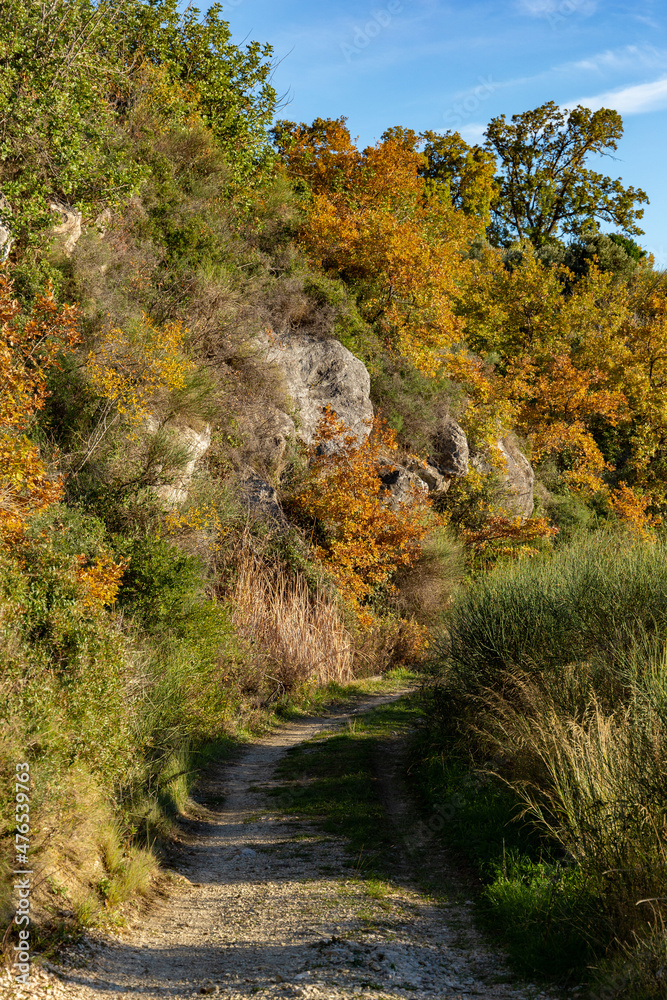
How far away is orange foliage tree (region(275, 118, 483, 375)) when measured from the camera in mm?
22812

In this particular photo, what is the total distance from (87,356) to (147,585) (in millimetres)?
4044

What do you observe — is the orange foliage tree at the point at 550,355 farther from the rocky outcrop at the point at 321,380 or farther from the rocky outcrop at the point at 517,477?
the rocky outcrop at the point at 321,380

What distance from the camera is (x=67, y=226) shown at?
12.5 metres

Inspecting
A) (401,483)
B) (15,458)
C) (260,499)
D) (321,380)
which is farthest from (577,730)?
(321,380)

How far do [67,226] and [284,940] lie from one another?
11.5 meters

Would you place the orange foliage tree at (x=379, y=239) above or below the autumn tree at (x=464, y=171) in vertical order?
below

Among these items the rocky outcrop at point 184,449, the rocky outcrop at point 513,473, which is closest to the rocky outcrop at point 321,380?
the rocky outcrop at point 184,449

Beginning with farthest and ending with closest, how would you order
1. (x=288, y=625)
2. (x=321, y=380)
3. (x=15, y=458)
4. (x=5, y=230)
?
(x=321, y=380), (x=288, y=625), (x=5, y=230), (x=15, y=458)

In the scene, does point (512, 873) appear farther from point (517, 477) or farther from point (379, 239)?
point (517, 477)

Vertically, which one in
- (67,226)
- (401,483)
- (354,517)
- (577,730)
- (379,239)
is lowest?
(577,730)

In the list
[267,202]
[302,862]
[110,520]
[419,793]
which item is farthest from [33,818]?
[267,202]

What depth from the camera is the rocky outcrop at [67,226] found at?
12234 mm

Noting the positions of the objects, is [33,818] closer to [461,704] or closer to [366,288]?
[461,704]

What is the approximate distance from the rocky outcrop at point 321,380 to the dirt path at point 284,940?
1334 centimetres
